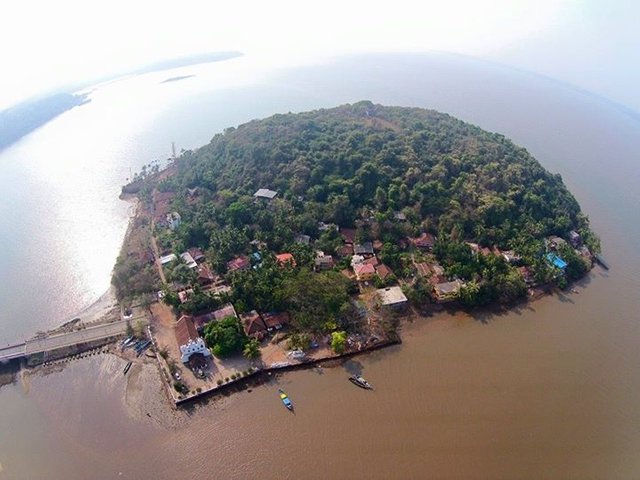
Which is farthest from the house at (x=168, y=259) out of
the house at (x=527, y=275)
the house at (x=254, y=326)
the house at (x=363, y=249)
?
the house at (x=527, y=275)

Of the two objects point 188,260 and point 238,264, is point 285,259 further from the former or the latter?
point 188,260

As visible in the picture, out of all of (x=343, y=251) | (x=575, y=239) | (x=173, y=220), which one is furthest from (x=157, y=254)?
(x=575, y=239)

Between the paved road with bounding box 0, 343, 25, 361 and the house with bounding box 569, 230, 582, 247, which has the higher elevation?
the paved road with bounding box 0, 343, 25, 361

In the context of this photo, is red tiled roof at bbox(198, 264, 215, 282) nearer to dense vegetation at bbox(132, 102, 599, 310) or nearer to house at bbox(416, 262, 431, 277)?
dense vegetation at bbox(132, 102, 599, 310)

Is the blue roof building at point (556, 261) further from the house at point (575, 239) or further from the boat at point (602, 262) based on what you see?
the boat at point (602, 262)

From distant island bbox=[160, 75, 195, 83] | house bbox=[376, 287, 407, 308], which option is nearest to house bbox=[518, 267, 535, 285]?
house bbox=[376, 287, 407, 308]

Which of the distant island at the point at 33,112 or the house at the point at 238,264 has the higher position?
the distant island at the point at 33,112
